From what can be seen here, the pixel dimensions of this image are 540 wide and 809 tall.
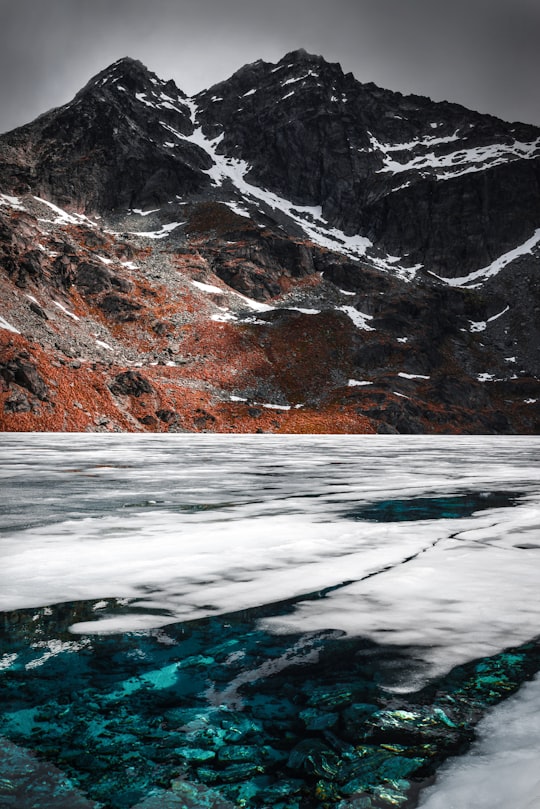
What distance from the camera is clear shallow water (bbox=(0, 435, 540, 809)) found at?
176cm

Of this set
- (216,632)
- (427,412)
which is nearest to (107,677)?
(216,632)

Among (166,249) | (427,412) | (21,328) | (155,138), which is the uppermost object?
(155,138)

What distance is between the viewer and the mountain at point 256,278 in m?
68.3

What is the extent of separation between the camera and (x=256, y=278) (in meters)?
104

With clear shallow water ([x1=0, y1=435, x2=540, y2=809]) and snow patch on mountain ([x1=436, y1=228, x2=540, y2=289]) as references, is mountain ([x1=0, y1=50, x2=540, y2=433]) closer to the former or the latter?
snow patch on mountain ([x1=436, y1=228, x2=540, y2=289])

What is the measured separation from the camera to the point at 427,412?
272ft

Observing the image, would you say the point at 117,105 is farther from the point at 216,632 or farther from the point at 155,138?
the point at 216,632

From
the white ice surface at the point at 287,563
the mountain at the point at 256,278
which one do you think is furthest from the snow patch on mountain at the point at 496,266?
the white ice surface at the point at 287,563

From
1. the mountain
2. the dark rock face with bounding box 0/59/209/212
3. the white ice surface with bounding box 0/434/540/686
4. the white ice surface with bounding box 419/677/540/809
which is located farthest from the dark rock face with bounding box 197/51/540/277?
the white ice surface with bounding box 419/677/540/809

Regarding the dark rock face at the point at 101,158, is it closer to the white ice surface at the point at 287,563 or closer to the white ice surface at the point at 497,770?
the white ice surface at the point at 287,563

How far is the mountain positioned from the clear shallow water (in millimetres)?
49442

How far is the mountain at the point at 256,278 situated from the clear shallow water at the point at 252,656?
49442mm

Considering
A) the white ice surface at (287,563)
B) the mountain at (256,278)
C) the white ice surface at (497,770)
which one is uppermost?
the mountain at (256,278)

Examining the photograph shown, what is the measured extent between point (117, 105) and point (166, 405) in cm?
13707
